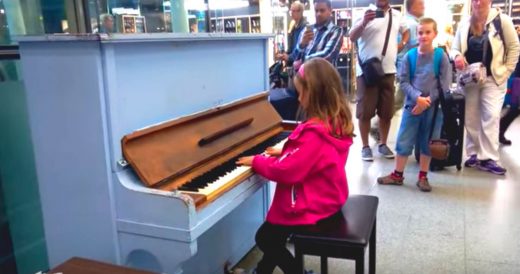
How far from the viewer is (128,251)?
160 cm

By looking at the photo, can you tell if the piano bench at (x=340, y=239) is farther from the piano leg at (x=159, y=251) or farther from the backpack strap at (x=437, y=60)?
the backpack strap at (x=437, y=60)

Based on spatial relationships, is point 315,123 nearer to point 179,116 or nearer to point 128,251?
point 179,116

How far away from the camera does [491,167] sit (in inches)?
153

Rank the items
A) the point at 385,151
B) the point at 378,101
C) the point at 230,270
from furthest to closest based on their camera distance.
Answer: the point at 385,151
the point at 378,101
the point at 230,270

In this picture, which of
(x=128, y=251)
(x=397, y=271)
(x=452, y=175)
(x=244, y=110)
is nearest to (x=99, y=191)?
(x=128, y=251)

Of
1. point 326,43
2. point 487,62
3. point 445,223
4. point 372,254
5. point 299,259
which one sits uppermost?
point 326,43

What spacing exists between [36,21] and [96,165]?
46.9 inches

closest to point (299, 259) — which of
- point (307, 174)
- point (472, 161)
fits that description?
point (307, 174)

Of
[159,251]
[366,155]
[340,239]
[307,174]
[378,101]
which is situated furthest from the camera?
[366,155]

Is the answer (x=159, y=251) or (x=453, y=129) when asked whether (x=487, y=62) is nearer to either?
(x=453, y=129)

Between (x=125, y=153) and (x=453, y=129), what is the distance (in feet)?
10.0

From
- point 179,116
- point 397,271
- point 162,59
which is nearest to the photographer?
point 162,59

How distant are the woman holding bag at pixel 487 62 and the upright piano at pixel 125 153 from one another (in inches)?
105

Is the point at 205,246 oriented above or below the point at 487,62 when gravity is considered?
below
